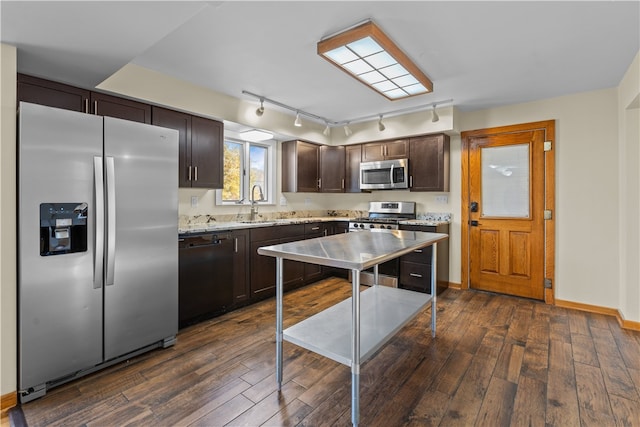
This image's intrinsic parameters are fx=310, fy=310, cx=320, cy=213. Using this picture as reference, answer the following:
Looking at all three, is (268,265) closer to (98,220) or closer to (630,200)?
(98,220)

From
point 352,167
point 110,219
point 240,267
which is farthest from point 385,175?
point 110,219

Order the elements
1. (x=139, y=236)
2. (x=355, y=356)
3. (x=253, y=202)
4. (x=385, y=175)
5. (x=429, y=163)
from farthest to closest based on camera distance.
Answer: (x=385, y=175), (x=253, y=202), (x=429, y=163), (x=139, y=236), (x=355, y=356)

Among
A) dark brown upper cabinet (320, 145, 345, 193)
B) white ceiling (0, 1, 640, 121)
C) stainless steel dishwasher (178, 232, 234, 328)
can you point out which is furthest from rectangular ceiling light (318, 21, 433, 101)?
stainless steel dishwasher (178, 232, 234, 328)

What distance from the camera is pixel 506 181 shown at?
4.00m

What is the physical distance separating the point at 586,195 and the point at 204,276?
4247mm

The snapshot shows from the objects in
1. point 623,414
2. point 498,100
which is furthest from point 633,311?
point 498,100

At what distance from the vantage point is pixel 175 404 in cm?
188

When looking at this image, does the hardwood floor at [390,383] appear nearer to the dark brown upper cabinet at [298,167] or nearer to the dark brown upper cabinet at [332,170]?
the dark brown upper cabinet at [298,167]

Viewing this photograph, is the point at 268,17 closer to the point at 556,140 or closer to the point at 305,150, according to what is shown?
the point at 305,150

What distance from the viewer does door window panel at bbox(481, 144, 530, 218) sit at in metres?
3.89

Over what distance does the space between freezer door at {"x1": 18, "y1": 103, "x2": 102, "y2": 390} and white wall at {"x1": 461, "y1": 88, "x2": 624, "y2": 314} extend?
15.1 ft

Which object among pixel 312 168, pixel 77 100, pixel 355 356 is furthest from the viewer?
pixel 312 168

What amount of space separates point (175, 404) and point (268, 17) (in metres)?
2.54

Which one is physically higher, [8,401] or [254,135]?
[254,135]
